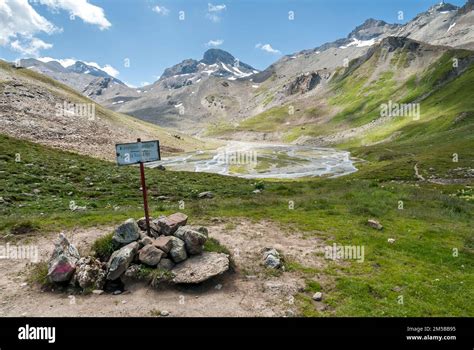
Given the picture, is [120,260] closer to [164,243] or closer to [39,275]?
[164,243]

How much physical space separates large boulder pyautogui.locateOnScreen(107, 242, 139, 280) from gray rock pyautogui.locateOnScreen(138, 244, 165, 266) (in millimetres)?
459

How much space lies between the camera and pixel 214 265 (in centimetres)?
1656

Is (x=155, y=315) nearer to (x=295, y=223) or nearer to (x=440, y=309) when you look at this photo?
(x=440, y=309)

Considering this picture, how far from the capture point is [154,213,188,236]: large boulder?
18.5m

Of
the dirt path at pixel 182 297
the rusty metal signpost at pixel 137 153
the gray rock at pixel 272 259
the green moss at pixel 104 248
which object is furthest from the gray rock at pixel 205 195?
the green moss at pixel 104 248

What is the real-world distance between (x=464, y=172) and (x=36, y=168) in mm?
76435

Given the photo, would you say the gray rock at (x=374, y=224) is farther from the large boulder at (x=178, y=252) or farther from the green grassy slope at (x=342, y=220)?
the large boulder at (x=178, y=252)

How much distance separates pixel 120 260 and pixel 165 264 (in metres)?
2.03

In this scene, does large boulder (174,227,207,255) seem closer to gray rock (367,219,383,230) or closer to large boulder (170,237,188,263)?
large boulder (170,237,188,263)

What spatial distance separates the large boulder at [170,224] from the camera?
60.6ft

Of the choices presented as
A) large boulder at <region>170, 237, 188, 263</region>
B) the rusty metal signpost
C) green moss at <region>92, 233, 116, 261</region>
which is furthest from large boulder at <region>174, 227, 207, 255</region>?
green moss at <region>92, 233, 116, 261</region>

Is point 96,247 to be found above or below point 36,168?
below

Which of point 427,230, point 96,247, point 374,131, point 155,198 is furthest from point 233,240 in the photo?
point 374,131
